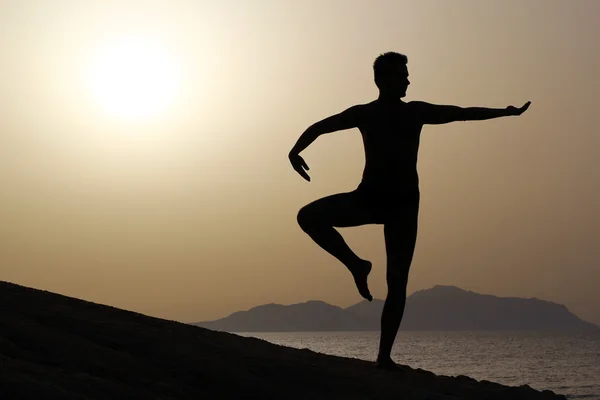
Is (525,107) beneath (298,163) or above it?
above

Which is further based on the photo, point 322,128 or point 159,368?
point 322,128

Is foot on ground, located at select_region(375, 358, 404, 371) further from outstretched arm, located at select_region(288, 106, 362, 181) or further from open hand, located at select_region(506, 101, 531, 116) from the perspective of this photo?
open hand, located at select_region(506, 101, 531, 116)

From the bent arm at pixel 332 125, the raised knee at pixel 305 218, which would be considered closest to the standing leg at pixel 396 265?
the raised knee at pixel 305 218

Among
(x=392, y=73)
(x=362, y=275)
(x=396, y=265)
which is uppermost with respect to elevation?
(x=392, y=73)

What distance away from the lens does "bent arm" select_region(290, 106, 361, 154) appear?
8.70 metres

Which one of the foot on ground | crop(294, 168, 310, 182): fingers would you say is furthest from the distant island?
crop(294, 168, 310, 182): fingers

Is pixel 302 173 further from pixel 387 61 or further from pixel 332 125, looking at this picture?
pixel 387 61

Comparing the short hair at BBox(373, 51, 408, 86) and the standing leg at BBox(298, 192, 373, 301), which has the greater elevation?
the short hair at BBox(373, 51, 408, 86)

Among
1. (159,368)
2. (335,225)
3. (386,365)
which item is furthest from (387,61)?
(159,368)

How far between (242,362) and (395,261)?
219 cm

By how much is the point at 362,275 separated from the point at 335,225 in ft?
1.75

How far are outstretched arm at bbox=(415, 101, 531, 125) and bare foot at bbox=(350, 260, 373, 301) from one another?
165 centimetres

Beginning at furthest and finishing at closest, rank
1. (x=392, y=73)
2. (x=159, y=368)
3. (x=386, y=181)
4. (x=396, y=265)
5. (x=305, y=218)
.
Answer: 1. (x=396, y=265)
2. (x=392, y=73)
3. (x=386, y=181)
4. (x=305, y=218)
5. (x=159, y=368)

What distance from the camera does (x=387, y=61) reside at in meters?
8.75
